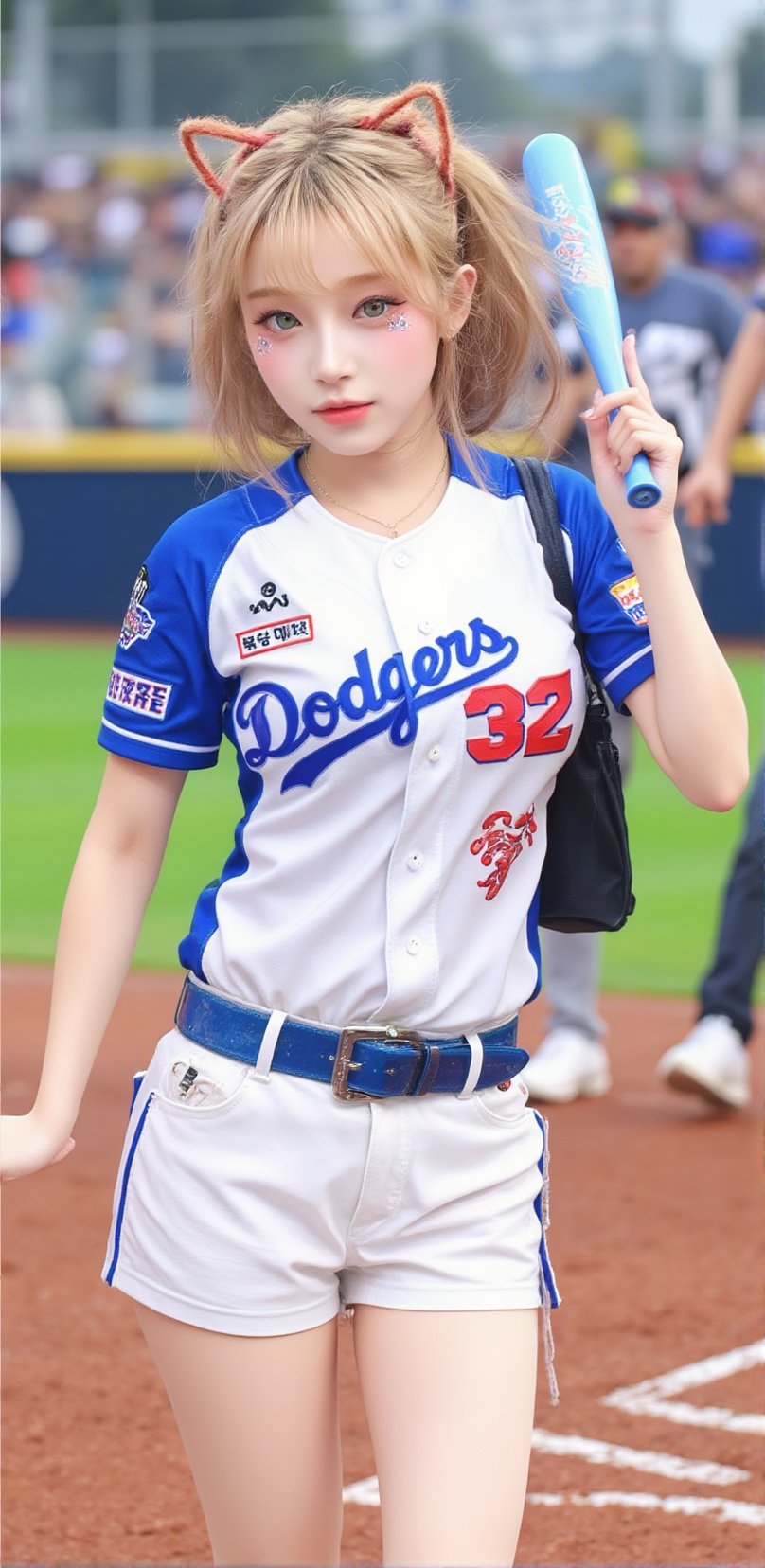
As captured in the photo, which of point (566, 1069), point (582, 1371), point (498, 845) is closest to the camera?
point (498, 845)

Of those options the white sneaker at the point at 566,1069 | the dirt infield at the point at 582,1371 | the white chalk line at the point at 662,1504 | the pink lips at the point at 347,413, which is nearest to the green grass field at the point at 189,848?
the white sneaker at the point at 566,1069

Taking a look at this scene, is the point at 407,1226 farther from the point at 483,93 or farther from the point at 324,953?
the point at 483,93

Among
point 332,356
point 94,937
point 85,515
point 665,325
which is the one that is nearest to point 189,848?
point 665,325

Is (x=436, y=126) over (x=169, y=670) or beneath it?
over

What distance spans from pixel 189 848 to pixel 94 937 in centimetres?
768

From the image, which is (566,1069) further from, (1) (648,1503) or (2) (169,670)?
(2) (169,670)

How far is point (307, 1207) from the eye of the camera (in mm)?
2164

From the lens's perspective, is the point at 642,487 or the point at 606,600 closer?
the point at 642,487

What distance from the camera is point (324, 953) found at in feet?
7.22

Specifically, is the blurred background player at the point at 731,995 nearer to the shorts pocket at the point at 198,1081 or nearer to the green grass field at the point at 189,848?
the green grass field at the point at 189,848

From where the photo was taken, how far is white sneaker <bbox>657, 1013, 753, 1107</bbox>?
5.54m

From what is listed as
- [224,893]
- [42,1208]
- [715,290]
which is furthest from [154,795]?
[715,290]

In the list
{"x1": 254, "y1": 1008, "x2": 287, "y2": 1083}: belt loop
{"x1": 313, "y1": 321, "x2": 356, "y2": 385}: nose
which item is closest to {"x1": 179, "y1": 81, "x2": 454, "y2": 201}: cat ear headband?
{"x1": 313, "y1": 321, "x2": 356, "y2": 385}: nose

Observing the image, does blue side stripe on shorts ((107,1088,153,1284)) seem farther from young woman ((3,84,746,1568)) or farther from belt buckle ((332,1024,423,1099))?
belt buckle ((332,1024,423,1099))
